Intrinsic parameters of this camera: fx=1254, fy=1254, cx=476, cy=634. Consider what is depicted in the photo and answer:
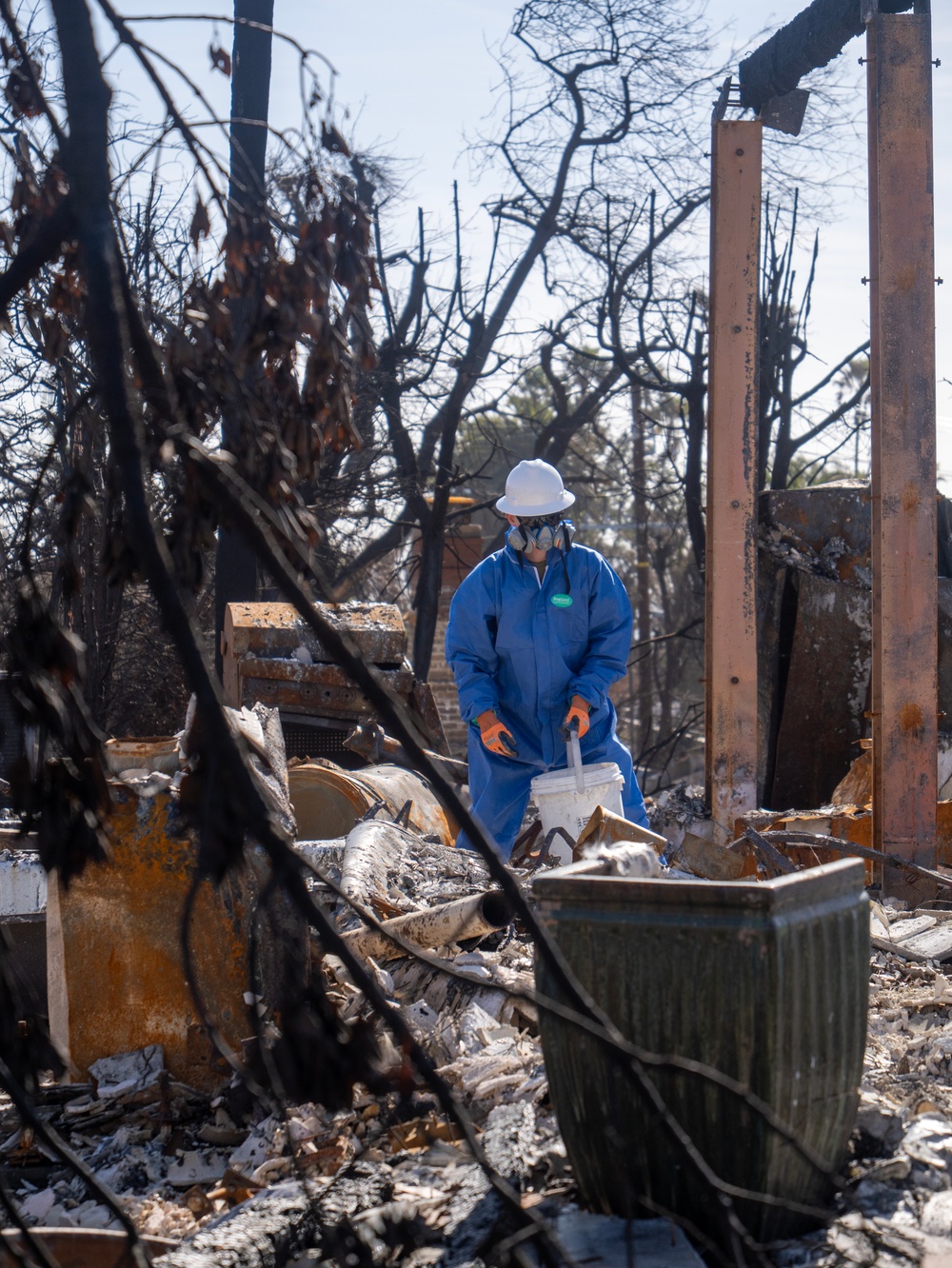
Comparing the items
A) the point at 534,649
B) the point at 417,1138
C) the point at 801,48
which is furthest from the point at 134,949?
the point at 801,48

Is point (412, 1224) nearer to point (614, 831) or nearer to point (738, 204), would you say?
point (614, 831)

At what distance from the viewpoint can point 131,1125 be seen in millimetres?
3465

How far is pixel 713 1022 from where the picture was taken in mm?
2186

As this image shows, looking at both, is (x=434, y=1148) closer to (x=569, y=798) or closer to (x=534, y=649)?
(x=569, y=798)

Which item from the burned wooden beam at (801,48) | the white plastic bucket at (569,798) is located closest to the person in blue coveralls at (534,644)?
the white plastic bucket at (569,798)

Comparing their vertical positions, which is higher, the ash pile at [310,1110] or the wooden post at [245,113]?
the wooden post at [245,113]

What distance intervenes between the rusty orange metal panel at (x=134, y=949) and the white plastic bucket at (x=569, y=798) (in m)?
1.74

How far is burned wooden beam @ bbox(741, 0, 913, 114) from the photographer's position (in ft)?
19.6

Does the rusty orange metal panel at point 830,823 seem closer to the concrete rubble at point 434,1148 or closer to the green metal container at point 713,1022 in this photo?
the concrete rubble at point 434,1148

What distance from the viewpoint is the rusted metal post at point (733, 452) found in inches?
251

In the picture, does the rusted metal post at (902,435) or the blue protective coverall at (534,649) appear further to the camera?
the blue protective coverall at (534,649)

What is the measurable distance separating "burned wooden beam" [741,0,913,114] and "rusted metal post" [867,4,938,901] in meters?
0.37

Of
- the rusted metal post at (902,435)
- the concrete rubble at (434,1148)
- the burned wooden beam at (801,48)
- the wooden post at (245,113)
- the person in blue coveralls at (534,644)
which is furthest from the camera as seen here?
the wooden post at (245,113)

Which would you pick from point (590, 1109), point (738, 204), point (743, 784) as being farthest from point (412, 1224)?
point (738, 204)
